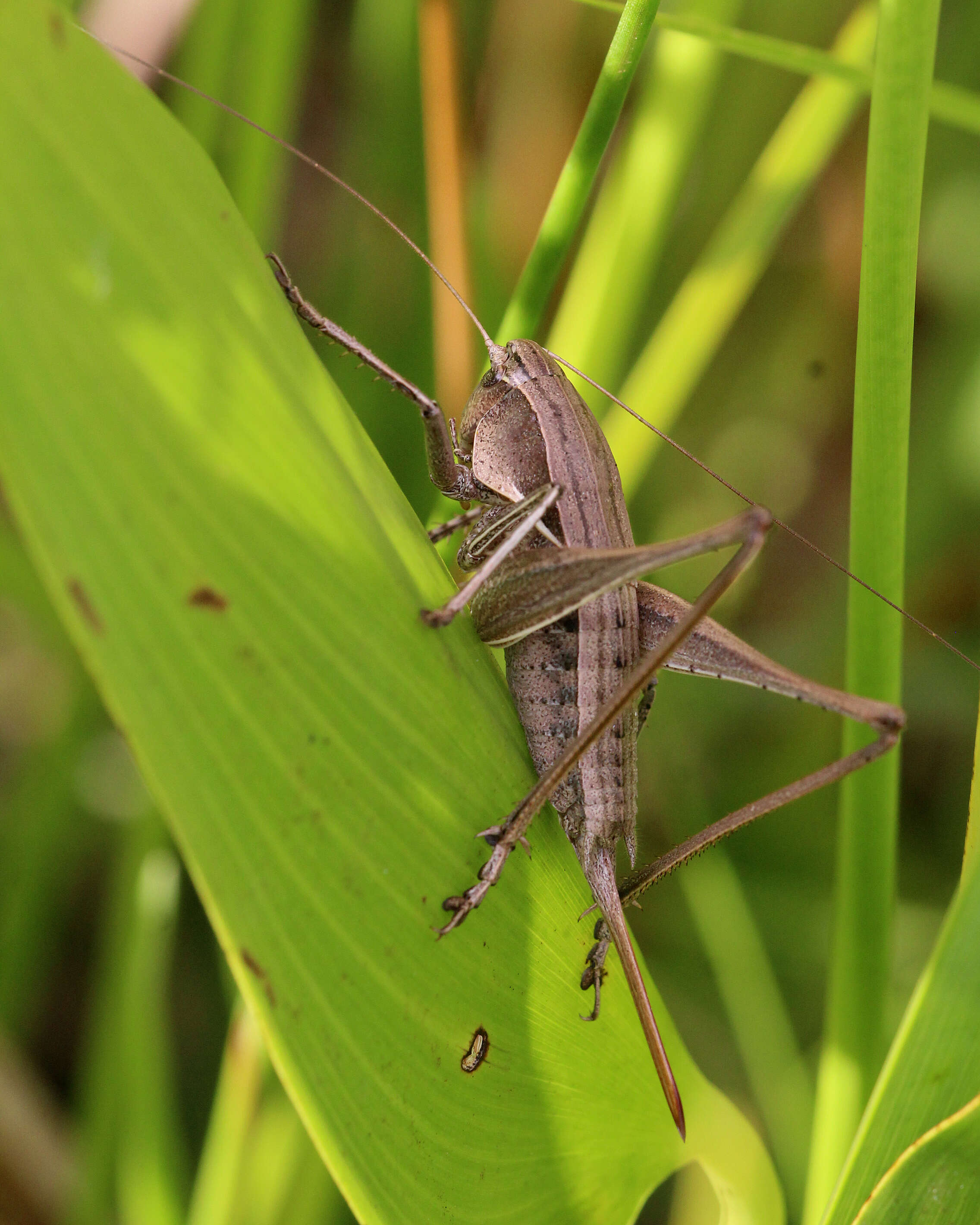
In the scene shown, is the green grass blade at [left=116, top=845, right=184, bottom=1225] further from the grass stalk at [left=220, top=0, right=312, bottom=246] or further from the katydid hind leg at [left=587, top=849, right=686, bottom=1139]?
the grass stalk at [left=220, top=0, right=312, bottom=246]

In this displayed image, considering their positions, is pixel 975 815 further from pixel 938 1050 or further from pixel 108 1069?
pixel 108 1069

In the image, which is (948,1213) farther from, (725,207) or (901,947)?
(725,207)

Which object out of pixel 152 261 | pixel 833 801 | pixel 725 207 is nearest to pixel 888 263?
pixel 152 261

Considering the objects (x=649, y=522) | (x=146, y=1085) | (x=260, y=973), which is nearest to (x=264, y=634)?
(x=260, y=973)

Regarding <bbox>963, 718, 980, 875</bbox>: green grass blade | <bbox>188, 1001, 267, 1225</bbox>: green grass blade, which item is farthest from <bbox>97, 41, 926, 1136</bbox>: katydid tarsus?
<bbox>188, 1001, 267, 1225</bbox>: green grass blade

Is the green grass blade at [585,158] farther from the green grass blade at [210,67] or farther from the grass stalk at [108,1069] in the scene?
the grass stalk at [108,1069]

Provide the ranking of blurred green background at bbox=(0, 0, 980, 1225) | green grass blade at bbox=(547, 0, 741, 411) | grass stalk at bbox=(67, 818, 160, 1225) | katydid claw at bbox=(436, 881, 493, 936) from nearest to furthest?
katydid claw at bbox=(436, 881, 493, 936)
green grass blade at bbox=(547, 0, 741, 411)
grass stalk at bbox=(67, 818, 160, 1225)
blurred green background at bbox=(0, 0, 980, 1225)
